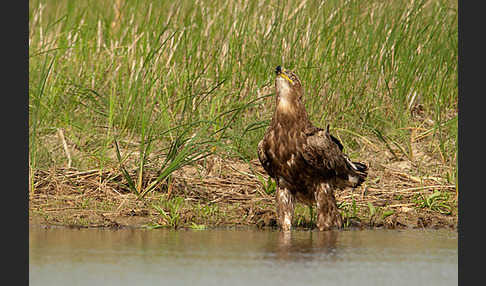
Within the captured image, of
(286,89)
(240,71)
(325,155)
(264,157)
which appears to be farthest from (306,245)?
(240,71)

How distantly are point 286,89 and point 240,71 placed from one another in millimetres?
2570

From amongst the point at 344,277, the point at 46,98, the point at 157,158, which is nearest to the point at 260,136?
the point at 157,158

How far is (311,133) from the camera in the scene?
7.13 metres

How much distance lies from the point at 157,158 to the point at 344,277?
11.8 feet

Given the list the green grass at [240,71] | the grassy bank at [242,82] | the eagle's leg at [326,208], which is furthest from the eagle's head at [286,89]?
the green grass at [240,71]

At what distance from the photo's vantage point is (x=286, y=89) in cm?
709

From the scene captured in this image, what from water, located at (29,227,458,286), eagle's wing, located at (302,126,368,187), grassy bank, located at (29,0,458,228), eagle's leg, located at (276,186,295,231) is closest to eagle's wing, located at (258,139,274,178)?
→ eagle's leg, located at (276,186,295,231)

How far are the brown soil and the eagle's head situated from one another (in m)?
1.01

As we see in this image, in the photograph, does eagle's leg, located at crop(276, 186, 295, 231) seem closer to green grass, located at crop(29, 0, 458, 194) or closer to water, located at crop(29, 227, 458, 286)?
water, located at crop(29, 227, 458, 286)

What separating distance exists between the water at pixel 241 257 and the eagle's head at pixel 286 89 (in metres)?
1.08

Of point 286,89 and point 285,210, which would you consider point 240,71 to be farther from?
point 285,210

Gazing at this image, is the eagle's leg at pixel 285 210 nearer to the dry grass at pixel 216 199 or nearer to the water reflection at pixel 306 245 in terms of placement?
the water reflection at pixel 306 245

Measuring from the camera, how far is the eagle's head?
7090 millimetres

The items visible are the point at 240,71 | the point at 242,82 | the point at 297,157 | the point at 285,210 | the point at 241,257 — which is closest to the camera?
the point at 241,257
